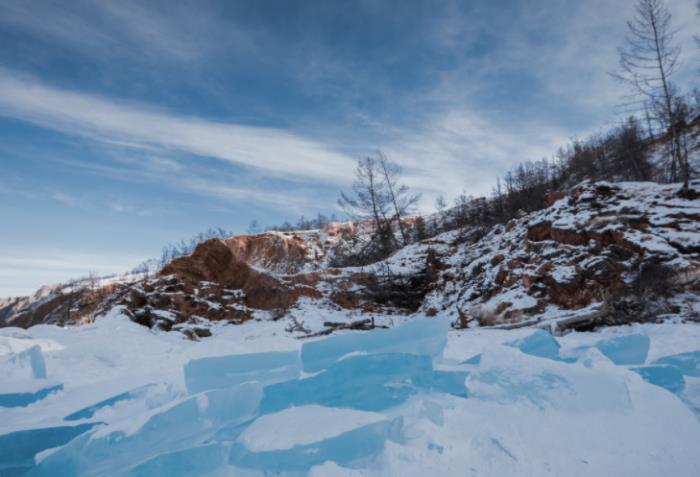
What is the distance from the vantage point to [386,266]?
1438cm

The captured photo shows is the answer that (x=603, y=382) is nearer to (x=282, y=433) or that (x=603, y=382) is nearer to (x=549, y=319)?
(x=282, y=433)

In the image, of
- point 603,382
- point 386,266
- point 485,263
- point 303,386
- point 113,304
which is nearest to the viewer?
point 603,382

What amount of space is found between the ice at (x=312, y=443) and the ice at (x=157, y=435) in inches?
12.4

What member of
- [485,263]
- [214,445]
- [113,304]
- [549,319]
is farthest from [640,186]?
[113,304]

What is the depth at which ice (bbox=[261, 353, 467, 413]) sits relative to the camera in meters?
2.59

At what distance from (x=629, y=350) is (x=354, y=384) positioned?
282cm

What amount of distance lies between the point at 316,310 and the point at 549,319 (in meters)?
7.60

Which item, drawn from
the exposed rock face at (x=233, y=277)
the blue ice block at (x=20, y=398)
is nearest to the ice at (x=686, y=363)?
the blue ice block at (x=20, y=398)

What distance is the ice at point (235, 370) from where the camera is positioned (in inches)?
109

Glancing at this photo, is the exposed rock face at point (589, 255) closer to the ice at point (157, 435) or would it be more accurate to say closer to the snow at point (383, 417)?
the snow at point (383, 417)

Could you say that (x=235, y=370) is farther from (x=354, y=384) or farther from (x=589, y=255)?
(x=589, y=255)

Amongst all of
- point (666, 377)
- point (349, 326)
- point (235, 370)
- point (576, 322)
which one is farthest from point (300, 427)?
point (349, 326)

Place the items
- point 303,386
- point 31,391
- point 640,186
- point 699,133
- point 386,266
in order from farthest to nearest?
point 699,133 → point 386,266 → point 640,186 → point 31,391 → point 303,386

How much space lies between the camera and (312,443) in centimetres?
184
